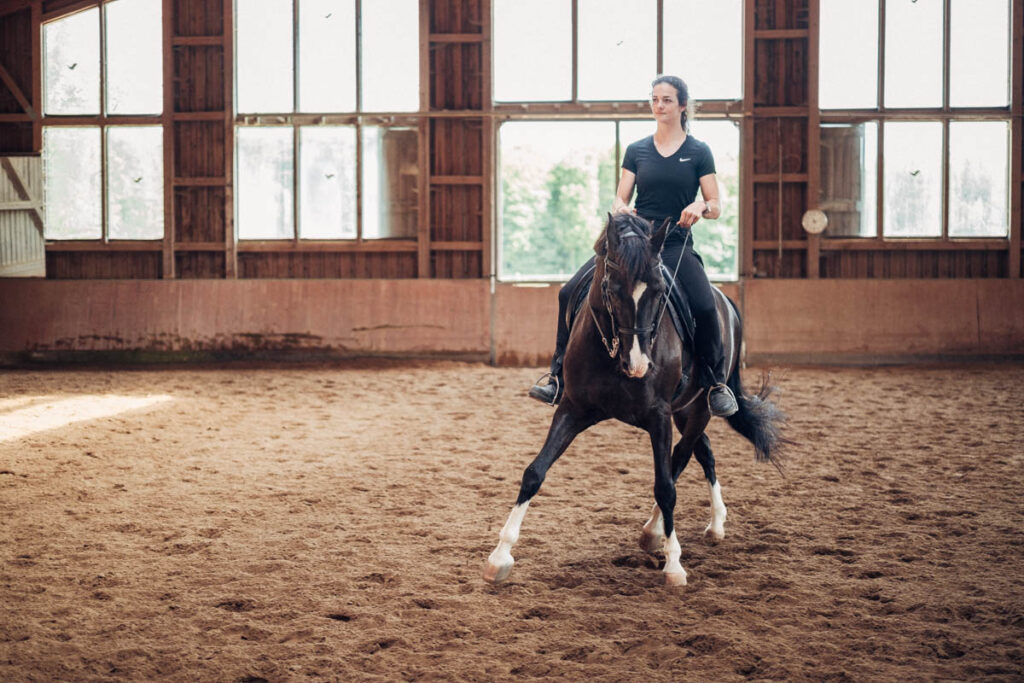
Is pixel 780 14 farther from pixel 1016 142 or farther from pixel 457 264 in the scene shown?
pixel 457 264

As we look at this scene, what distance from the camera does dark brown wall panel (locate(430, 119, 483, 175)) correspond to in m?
13.7

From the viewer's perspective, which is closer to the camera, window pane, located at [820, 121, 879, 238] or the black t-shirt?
the black t-shirt

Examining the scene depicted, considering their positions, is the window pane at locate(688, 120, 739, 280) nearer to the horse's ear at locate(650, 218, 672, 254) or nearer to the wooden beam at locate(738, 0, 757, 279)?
the wooden beam at locate(738, 0, 757, 279)

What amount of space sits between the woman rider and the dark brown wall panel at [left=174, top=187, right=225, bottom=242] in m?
9.73

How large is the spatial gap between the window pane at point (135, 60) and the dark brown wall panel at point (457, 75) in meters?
3.74

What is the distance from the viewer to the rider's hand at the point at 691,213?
15.5 ft

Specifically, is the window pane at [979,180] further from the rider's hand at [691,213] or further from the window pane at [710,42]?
the rider's hand at [691,213]

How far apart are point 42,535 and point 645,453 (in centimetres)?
419

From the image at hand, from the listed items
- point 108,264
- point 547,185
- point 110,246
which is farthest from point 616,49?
point 108,264

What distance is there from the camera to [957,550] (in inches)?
198

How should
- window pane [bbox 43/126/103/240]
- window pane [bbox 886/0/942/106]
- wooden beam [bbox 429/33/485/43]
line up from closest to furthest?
window pane [bbox 886/0/942/106] → wooden beam [bbox 429/33/485/43] → window pane [bbox 43/126/103/240]

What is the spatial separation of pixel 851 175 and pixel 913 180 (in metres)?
0.83

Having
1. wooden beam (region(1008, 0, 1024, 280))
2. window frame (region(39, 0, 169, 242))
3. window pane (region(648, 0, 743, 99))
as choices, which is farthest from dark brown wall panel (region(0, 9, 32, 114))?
wooden beam (region(1008, 0, 1024, 280))

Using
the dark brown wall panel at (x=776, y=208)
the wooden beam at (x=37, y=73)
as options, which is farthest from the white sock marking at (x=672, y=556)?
the wooden beam at (x=37, y=73)
